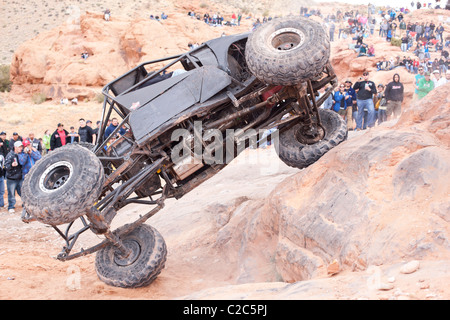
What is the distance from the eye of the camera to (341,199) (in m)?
5.78

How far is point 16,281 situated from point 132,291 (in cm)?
173

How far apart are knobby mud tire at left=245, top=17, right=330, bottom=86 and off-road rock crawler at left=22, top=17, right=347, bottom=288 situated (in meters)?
0.01

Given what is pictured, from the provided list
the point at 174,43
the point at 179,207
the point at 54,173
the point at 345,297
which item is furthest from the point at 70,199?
the point at 174,43

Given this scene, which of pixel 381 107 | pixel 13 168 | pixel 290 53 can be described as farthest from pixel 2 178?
pixel 381 107

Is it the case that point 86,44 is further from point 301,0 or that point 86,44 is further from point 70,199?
point 301,0

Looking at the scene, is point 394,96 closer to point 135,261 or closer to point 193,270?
point 193,270

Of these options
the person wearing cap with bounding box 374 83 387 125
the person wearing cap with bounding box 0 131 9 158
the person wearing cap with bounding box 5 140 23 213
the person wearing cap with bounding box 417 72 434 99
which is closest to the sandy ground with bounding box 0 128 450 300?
the person wearing cap with bounding box 5 140 23 213

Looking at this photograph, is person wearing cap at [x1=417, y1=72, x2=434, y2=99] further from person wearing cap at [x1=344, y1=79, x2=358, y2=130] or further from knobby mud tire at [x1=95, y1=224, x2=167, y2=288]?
knobby mud tire at [x1=95, y1=224, x2=167, y2=288]

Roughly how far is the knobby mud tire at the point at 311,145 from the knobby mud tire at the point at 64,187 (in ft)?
10.6

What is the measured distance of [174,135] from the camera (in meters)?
6.73

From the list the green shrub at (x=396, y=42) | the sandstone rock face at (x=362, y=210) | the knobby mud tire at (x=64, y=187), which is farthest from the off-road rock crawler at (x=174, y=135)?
the green shrub at (x=396, y=42)

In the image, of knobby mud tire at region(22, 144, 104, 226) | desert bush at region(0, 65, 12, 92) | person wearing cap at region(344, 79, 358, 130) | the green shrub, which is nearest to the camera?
knobby mud tire at region(22, 144, 104, 226)

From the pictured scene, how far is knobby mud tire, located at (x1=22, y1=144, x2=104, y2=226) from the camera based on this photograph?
A: 18.9 ft

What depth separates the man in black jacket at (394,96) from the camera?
40.6ft
